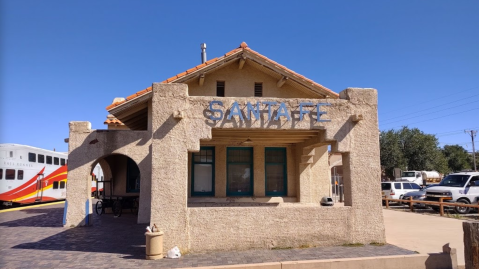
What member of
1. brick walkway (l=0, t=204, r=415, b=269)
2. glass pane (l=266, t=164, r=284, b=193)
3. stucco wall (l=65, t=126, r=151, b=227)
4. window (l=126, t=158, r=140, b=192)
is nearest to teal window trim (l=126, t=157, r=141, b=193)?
window (l=126, t=158, r=140, b=192)

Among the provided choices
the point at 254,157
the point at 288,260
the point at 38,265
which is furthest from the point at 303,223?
the point at 38,265

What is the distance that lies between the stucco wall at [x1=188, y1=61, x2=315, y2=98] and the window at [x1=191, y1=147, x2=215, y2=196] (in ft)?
7.42

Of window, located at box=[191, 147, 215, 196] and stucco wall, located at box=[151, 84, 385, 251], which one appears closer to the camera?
stucco wall, located at box=[151, 84, 385, 251]

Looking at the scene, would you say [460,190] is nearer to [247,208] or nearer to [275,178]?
[275,178]

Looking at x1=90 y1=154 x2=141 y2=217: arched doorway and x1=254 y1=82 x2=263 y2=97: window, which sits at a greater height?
x1=254 y1=82 x2=263 y2=97: window

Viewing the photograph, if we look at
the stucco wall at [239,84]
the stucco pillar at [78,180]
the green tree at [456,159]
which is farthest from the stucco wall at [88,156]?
the green tree at [456,159]

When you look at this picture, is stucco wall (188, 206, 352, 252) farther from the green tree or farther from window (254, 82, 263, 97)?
the green tree

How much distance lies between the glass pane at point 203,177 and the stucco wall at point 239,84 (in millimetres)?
2796

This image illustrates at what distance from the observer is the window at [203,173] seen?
13.2m

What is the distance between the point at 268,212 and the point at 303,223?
38.3 inches

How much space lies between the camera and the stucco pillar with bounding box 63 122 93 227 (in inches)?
513

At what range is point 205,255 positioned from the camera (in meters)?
8.27

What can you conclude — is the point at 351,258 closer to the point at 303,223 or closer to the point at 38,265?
the point at 303,223

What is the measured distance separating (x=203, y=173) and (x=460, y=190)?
14.3 m
